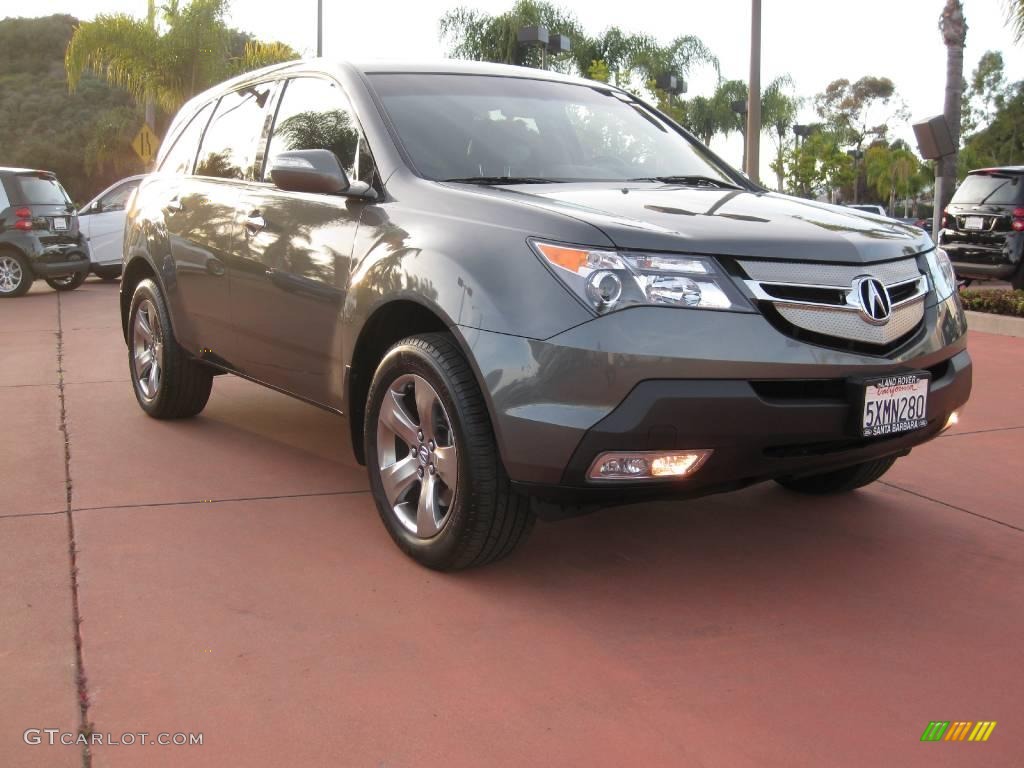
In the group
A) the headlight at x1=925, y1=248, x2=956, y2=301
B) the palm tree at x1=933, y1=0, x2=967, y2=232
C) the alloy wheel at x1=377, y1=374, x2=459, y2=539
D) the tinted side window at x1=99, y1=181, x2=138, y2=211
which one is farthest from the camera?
the palm tree at x1=933, y1=0, x2=967, y2=232

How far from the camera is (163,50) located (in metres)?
27.1

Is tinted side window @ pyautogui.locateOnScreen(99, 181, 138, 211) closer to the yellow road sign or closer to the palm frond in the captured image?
the yellow road sign

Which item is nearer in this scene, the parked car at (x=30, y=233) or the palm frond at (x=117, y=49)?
the parked car at (x=30, y=233)

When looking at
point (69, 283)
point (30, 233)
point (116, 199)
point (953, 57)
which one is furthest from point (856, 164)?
point (30, 233)

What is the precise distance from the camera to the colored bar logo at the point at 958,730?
8.97ft

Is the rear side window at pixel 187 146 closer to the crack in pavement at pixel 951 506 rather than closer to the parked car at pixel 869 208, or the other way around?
the parked car at pixel 869 208

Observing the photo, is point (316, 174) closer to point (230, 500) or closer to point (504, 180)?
point (504, 180)

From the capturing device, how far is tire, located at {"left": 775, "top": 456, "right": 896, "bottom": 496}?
4559 mm

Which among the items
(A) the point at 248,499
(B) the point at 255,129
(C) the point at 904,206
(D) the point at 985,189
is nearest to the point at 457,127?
(B) the point at 255,129

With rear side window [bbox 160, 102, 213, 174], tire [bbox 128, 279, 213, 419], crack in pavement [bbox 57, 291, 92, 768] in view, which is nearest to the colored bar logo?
crack in pavement [bbox 57, 291, 92, 768]

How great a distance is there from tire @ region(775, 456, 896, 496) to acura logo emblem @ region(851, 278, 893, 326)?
1.16 metres

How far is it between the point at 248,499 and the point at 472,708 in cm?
212

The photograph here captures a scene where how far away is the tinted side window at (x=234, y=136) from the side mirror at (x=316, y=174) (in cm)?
103

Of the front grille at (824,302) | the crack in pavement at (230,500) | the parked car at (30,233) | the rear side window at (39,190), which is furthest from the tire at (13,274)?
the front grille at (824,302)
